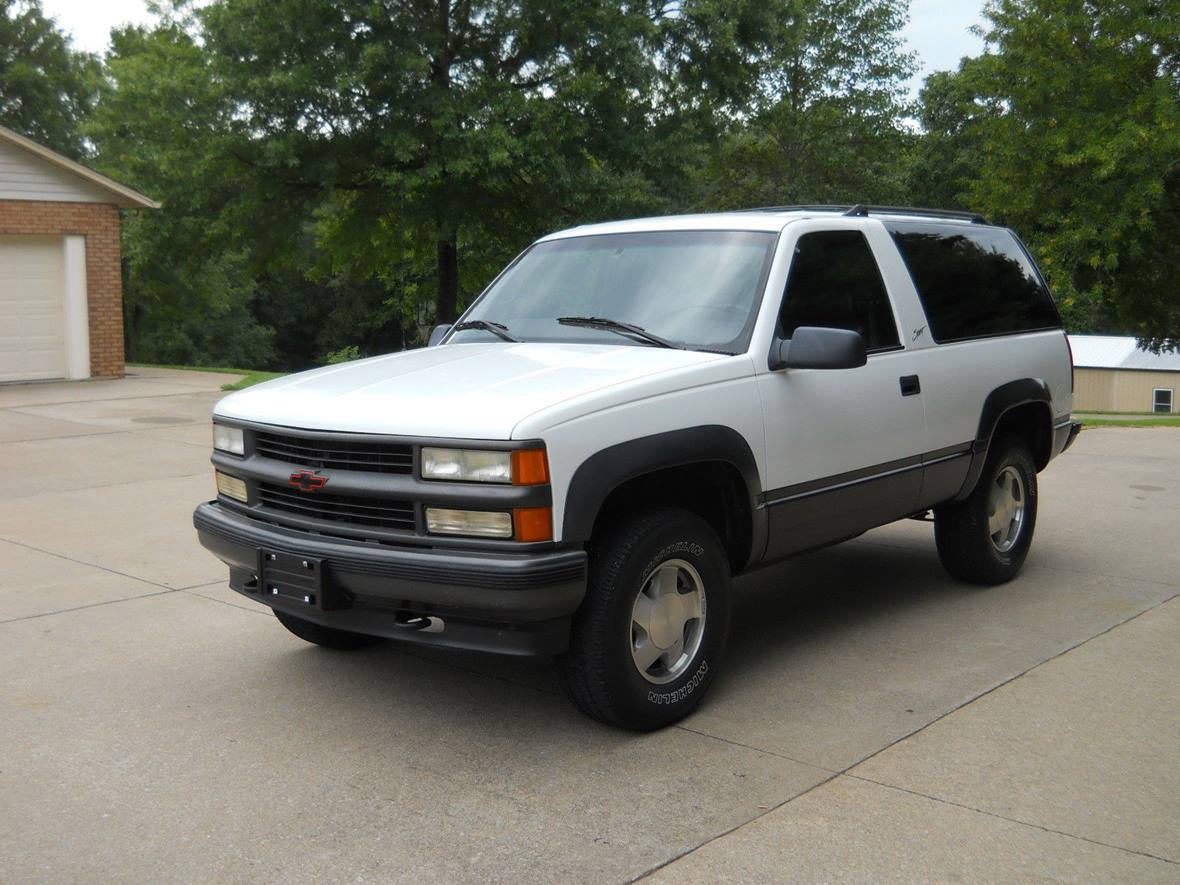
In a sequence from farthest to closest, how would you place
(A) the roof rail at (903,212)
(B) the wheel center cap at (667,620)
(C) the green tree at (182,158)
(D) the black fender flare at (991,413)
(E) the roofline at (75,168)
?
(C) the green tree at (182,158), (E) the roofline at (75,168), (D) the black fender flare at (991,413), (A) the roof rail at (903,212), (B) the wheel center cap at (667,620)

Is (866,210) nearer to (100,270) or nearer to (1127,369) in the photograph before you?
(100,270)

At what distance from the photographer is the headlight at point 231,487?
507 centimetres

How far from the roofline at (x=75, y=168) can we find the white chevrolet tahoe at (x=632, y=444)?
15189 millimetres

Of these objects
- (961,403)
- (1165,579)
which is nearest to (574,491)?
(961,403)

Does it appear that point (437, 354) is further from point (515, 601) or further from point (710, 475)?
point (515, 601)

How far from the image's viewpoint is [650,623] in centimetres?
465

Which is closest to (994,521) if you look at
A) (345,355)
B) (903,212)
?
(903,212)

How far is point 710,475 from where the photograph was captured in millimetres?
4996

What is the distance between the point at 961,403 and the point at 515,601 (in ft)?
10.0

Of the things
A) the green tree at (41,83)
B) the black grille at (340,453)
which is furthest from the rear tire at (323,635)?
the green tree at (41,83)

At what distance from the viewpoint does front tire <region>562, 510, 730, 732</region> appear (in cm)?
444

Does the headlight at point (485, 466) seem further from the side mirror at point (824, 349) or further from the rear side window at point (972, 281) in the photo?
the rear side window at point (972, 281)

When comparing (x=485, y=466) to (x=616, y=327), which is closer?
(x=485, y=466)

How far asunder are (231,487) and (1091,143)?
24.2 meters
